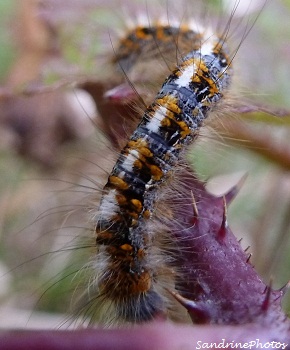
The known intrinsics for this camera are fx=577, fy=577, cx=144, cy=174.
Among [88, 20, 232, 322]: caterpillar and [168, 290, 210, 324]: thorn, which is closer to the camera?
[168, 290, 210, 324]: thorn

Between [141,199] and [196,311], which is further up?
[141,199]

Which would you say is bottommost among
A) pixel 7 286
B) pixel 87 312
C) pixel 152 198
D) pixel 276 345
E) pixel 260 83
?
pixel 7 286

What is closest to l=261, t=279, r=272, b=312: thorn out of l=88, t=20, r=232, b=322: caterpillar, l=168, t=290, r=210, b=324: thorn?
l=168, t=290, r=210, b=324: thorn

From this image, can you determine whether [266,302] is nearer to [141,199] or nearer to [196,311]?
[196,311]

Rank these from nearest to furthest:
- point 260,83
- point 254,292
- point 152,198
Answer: point 254,292 < point 152,198 < point 260,83

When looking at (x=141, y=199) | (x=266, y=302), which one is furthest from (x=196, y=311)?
(x=141, y=199)

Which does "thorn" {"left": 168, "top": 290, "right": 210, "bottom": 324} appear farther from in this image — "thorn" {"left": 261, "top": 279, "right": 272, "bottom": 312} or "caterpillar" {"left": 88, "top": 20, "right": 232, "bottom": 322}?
"caterpillar" {"left": 88, "top": 20, "right": 232, "bottom": 322}

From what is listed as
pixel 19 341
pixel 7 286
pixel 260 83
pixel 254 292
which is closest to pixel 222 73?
pixel 260 83

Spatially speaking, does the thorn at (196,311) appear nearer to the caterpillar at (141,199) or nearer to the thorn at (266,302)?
the thorn at (266,302)

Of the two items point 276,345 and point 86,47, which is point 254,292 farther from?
point 86,47
